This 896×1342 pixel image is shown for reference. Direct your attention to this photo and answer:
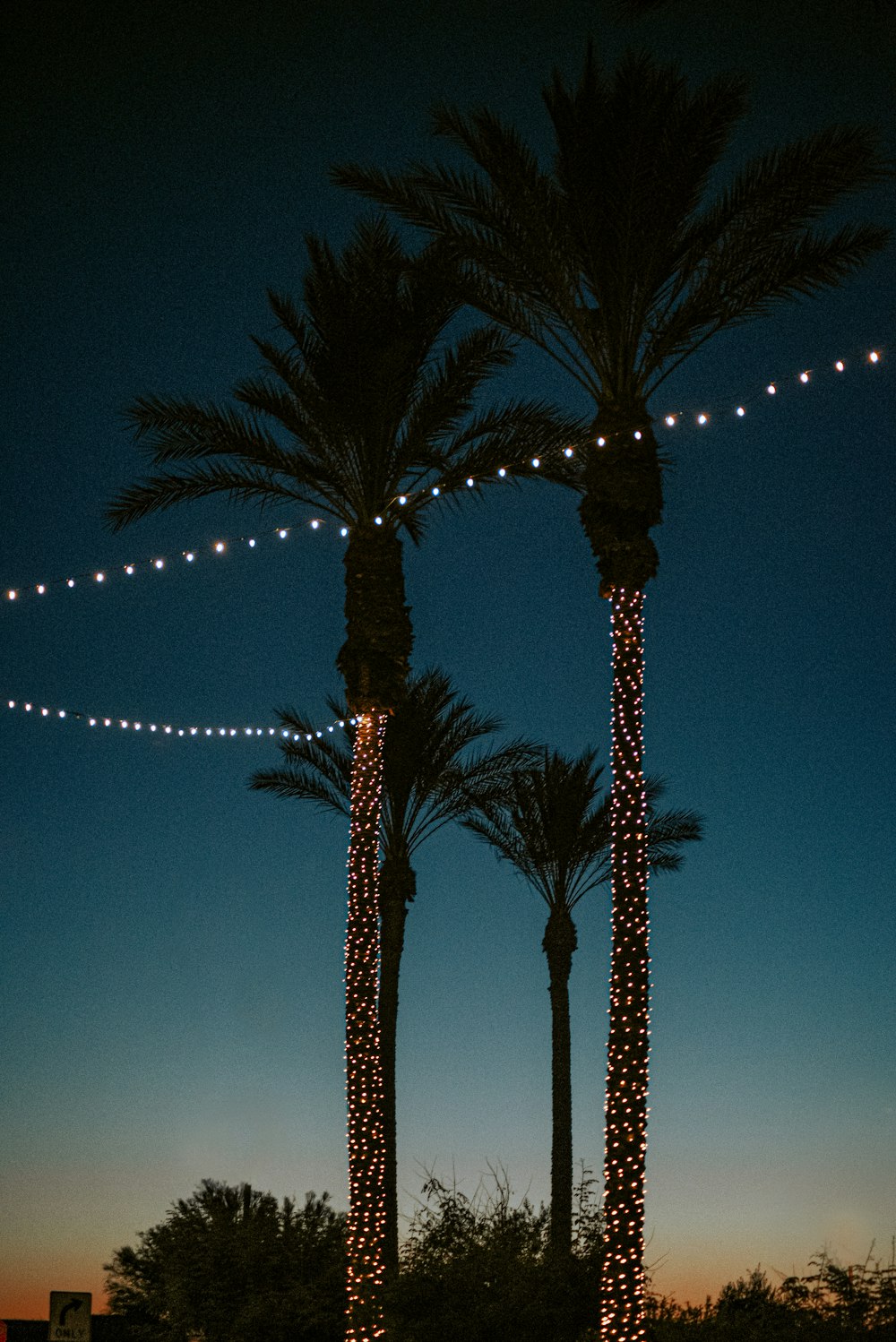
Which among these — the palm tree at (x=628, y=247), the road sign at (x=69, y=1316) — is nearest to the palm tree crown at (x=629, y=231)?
the palm tree at (x=628, y=247)

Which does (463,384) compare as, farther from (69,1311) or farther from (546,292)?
(69,1311)

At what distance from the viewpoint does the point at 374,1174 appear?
58.5 ft

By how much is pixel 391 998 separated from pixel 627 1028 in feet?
35.0

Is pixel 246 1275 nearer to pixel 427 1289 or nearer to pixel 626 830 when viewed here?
pixel 427 1289

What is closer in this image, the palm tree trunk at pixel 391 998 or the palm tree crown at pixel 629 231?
the palm tree crown at pixel 629 231

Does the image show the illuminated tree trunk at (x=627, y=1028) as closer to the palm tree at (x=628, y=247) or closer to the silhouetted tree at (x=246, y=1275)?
the palm tree at (x=628, y=247)

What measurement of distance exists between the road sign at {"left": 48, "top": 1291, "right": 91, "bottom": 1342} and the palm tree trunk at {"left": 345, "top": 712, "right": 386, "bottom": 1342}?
119 inches

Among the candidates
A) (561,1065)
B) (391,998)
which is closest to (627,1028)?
(391,998)

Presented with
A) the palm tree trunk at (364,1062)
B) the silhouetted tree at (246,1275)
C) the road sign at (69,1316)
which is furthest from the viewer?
the silhouetted tree at (246,1275)

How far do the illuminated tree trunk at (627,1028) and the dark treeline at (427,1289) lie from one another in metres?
3.14

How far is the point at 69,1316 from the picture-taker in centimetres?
1582

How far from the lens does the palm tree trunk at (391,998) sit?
2353 cm

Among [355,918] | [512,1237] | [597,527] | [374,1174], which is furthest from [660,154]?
[512,1237]

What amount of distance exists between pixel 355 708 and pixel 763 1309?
29.3ft
